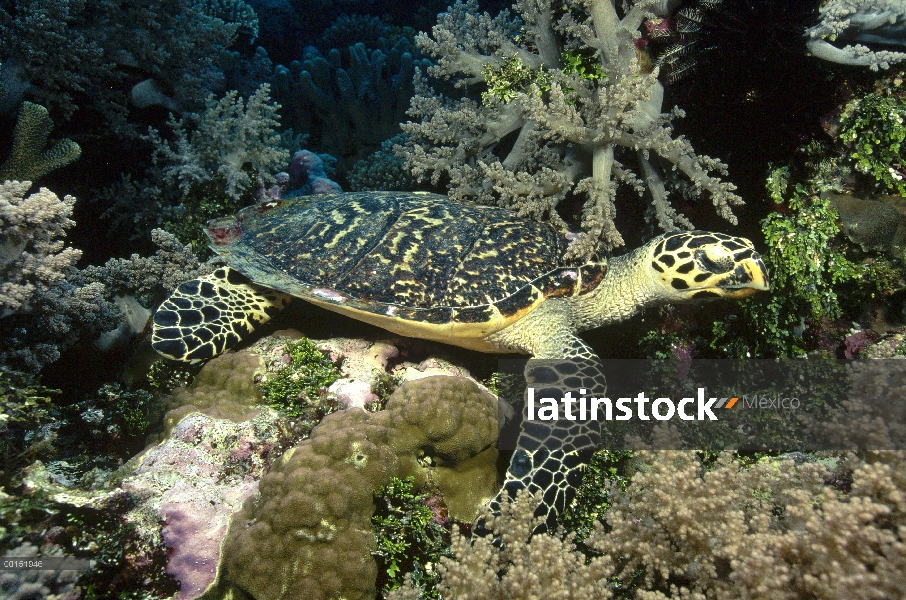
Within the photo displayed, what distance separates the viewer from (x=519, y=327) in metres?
2.94

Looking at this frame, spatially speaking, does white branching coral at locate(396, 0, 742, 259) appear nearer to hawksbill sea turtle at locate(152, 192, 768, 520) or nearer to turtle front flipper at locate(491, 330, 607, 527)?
hawksbill sea turtle at locate(152, 192, 768, 520)

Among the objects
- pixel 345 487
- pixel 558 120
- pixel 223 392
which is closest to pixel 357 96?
pixel 558 120

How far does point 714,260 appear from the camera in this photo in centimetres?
265

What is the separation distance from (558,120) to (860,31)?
5.31 ft

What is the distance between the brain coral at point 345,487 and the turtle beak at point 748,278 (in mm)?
1645

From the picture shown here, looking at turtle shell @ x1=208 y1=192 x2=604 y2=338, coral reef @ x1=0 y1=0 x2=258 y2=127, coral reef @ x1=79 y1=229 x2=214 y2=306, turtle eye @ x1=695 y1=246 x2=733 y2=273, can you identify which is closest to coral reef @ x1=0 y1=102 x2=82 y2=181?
coral reef @ x1=0 y1=0 x2=258 y2=127

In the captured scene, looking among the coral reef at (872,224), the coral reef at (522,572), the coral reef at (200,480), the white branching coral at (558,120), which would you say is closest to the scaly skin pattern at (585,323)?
the white branching coral at (558,120)

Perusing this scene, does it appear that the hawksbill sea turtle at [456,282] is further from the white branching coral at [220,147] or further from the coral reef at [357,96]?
the coral reef at [357,96]

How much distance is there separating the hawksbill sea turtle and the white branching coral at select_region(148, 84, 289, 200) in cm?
86

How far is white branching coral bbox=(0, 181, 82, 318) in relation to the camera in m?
2.25

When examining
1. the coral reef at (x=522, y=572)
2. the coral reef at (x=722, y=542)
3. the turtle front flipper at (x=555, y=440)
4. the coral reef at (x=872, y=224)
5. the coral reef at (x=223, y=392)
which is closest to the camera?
the coral reef at (x=722, y=542)

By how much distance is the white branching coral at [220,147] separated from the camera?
3865 millimetres

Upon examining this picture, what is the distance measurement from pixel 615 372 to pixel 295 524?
248cm

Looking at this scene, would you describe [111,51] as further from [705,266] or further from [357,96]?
[705,266]
